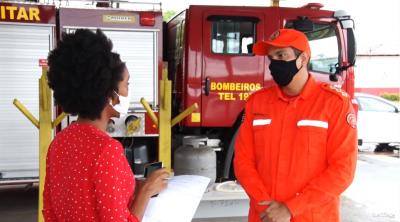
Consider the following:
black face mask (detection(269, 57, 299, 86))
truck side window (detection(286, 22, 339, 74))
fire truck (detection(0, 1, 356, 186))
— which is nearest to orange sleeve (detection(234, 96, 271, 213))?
black face mask (detection(269, 57, 299, 86))

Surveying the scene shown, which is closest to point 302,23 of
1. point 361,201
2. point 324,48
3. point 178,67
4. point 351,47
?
point 324,48

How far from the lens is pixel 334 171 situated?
2105 millimetres

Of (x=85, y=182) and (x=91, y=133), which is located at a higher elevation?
(x=91, y=133)

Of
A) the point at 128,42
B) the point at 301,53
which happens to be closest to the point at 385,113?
the point at 128,42

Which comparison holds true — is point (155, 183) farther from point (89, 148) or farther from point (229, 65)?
point (229, 65)

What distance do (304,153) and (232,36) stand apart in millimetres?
3505

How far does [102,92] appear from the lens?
1.58 metres

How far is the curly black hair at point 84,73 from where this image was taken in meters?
1.55

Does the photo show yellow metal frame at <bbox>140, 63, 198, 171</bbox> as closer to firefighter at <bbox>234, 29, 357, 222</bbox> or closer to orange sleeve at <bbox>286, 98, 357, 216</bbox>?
firefighter at <bbox>234, 29, 357, 222</bbox>

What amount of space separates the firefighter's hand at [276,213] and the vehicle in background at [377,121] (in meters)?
9.86

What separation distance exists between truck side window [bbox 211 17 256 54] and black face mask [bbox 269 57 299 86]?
10.4ft

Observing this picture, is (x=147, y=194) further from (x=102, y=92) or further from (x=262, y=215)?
(x=262, y=215)

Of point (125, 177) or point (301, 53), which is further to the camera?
point (301, 53)

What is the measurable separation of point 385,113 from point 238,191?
854 centimetres
